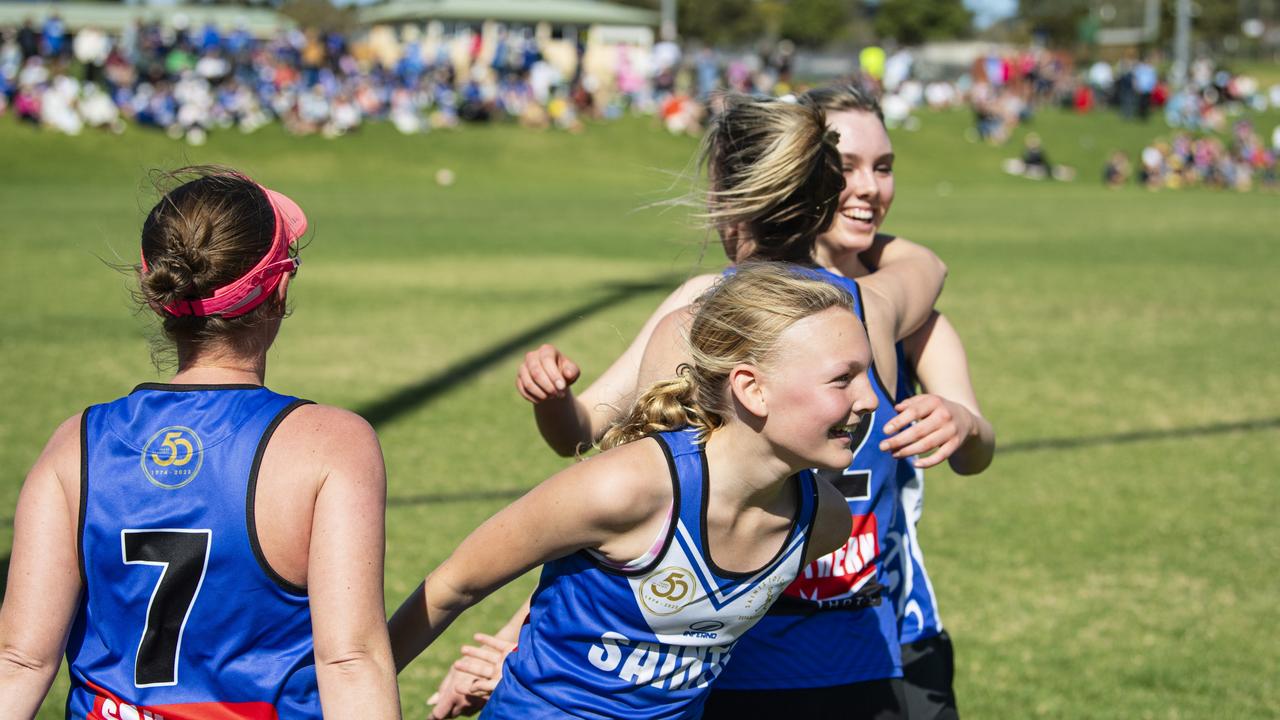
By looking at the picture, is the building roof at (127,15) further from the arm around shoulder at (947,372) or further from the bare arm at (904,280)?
the arm around shoulder at (947,372)

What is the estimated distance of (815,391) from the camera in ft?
6.79

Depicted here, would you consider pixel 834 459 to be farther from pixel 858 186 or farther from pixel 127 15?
pixel 127 15

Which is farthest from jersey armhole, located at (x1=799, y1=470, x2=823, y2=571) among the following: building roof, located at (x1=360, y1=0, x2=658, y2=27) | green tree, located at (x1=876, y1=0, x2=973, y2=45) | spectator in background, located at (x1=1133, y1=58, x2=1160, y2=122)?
green tree, located at (x1=876, y1=0, x2=973, y2=45)

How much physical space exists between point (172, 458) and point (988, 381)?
8.16 meters

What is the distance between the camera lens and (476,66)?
3778 cm

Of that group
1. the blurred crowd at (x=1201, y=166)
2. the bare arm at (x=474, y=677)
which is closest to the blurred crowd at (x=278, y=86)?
the blurred crowd at (x=1201, y=166)

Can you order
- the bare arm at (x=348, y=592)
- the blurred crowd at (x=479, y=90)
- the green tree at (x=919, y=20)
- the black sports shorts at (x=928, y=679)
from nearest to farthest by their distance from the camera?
the bare arm at (x=348, y=592), the black sports shorts at (x=928, y=679), the blurred crowd at (x=479, y=90), the green tree at (x=919, y=20)

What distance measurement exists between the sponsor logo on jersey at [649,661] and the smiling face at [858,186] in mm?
1028

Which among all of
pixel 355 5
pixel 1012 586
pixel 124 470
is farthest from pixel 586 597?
pixel 355 5

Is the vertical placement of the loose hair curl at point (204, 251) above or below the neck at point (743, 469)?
above

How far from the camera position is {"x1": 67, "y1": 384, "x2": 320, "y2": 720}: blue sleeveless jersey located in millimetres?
1877

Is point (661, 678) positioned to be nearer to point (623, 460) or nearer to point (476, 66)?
point (623, 460)

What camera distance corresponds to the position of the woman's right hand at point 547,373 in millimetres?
2482

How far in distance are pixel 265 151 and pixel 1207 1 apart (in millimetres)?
72175
